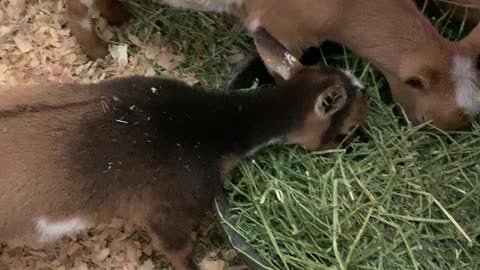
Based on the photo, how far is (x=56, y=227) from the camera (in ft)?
8.28

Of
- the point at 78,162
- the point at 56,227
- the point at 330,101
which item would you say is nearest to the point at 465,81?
the point at 330,101

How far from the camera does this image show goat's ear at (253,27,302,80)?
2719 millimetres

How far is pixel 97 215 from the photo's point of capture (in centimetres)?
253

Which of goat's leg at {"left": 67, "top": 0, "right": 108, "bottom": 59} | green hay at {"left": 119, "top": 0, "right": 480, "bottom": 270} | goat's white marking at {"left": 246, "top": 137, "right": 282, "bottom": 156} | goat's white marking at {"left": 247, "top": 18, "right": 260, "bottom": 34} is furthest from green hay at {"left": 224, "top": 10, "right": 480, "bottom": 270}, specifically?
goat's leg at {"left": 67, "top": 0, "right": 108, "bottom": 59}

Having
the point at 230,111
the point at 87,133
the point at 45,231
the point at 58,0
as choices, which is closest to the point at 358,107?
the point at 230,111

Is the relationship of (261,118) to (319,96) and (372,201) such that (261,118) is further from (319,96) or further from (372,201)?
(372,201)

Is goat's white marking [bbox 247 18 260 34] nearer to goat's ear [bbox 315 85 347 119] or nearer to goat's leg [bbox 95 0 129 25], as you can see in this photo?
goat's ear [bbox 315 85 347 119]

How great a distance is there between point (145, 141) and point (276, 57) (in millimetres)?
556

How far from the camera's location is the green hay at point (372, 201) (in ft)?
8.56

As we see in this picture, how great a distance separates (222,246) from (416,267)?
27.8 inches

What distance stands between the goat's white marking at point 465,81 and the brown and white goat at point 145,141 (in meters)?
0.31

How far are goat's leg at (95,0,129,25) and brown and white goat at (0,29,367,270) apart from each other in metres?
0.73

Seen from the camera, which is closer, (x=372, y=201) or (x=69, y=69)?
(x=372, y=201)

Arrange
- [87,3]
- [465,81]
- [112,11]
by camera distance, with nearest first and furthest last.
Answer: [465,81] < [87,3] < [112,11]
